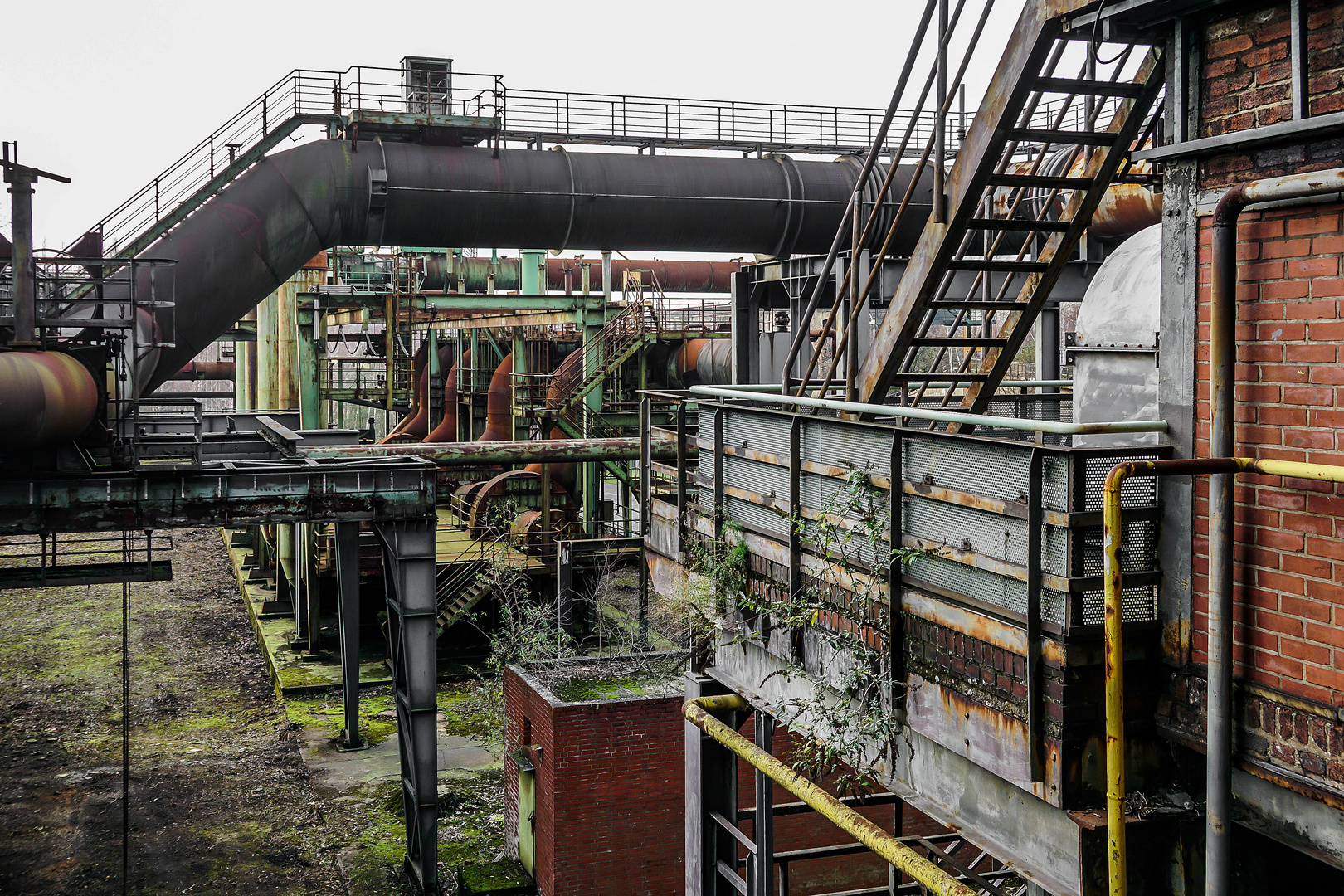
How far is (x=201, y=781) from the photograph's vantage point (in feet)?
51.0

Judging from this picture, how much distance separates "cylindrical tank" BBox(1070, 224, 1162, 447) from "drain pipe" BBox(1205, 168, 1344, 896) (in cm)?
104

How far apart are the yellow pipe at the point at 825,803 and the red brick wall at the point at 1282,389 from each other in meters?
1.29

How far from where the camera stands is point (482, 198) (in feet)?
49.8

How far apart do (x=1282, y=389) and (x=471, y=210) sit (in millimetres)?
12721

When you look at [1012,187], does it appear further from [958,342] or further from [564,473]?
[564,473]

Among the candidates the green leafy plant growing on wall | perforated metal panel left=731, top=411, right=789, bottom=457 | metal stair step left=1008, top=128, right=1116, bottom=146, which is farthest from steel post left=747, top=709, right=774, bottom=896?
metal stair step left=1008, top=128, right=1116, bottom=146

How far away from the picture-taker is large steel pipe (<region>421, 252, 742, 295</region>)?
118ft

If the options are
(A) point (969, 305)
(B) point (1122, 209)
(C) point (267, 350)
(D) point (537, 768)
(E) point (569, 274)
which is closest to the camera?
(A) point (969, 305)

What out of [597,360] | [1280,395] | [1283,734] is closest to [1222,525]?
[1280,395]

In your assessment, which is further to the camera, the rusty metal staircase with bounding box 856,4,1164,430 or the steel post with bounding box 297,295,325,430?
the steel post with bounding box 297,295,325,430

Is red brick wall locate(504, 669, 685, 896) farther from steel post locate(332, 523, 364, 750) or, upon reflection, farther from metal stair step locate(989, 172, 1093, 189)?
metal stair step locate(989, 172, 1093, 189)

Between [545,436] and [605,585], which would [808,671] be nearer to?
[605,585]

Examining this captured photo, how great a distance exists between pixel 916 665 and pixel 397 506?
858cm

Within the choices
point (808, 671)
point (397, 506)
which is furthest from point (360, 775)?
point (808, 671)
